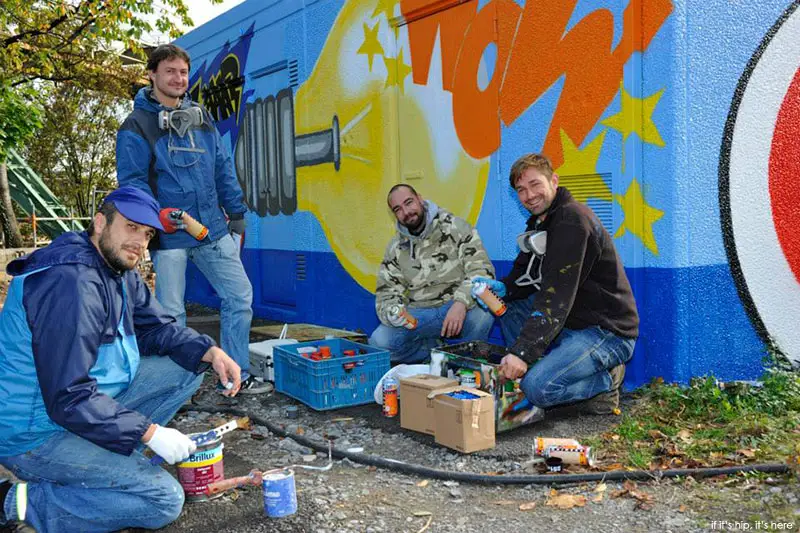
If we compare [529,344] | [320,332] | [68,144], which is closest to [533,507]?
[529,344]

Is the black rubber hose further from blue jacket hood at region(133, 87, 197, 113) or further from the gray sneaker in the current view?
blue jacket hood at region(133, 87, 197, 113)

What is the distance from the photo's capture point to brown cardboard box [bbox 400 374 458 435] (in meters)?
4.36

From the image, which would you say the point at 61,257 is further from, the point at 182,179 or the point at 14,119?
the point at 14,119

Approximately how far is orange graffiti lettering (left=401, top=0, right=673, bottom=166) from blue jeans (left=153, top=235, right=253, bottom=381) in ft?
7.21

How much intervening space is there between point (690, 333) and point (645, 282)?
451 millimetres

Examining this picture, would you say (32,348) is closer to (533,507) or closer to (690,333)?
(533,507)

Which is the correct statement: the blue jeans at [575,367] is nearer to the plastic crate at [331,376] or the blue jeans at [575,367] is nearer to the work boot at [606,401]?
the work boot at [606,401]

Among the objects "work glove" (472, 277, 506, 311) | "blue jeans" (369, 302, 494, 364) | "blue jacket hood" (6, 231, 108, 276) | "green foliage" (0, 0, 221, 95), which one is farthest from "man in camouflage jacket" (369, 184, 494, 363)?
"green foliage" (0, 0, 221, 95)

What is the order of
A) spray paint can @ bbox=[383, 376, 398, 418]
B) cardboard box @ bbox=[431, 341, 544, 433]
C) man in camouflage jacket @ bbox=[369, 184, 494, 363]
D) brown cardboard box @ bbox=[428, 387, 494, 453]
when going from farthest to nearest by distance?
man in camouflage jacket @ bbox=[369, 184, 494, 363], spray paint can @ bbox=[383, 376, 398, 418], cardboard box @ bbox=[431, 341, 544, 433], brown cardboard box @ bbox=[428, 387, 494, 453]

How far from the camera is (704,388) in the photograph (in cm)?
466

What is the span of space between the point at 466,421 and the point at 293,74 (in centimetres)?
535

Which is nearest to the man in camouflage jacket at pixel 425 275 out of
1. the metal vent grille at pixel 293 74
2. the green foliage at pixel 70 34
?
the metal vent grille at pixel 293 74

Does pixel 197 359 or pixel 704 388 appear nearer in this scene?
pixel 197 359

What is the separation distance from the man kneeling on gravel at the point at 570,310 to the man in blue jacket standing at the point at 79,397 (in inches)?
82.0
